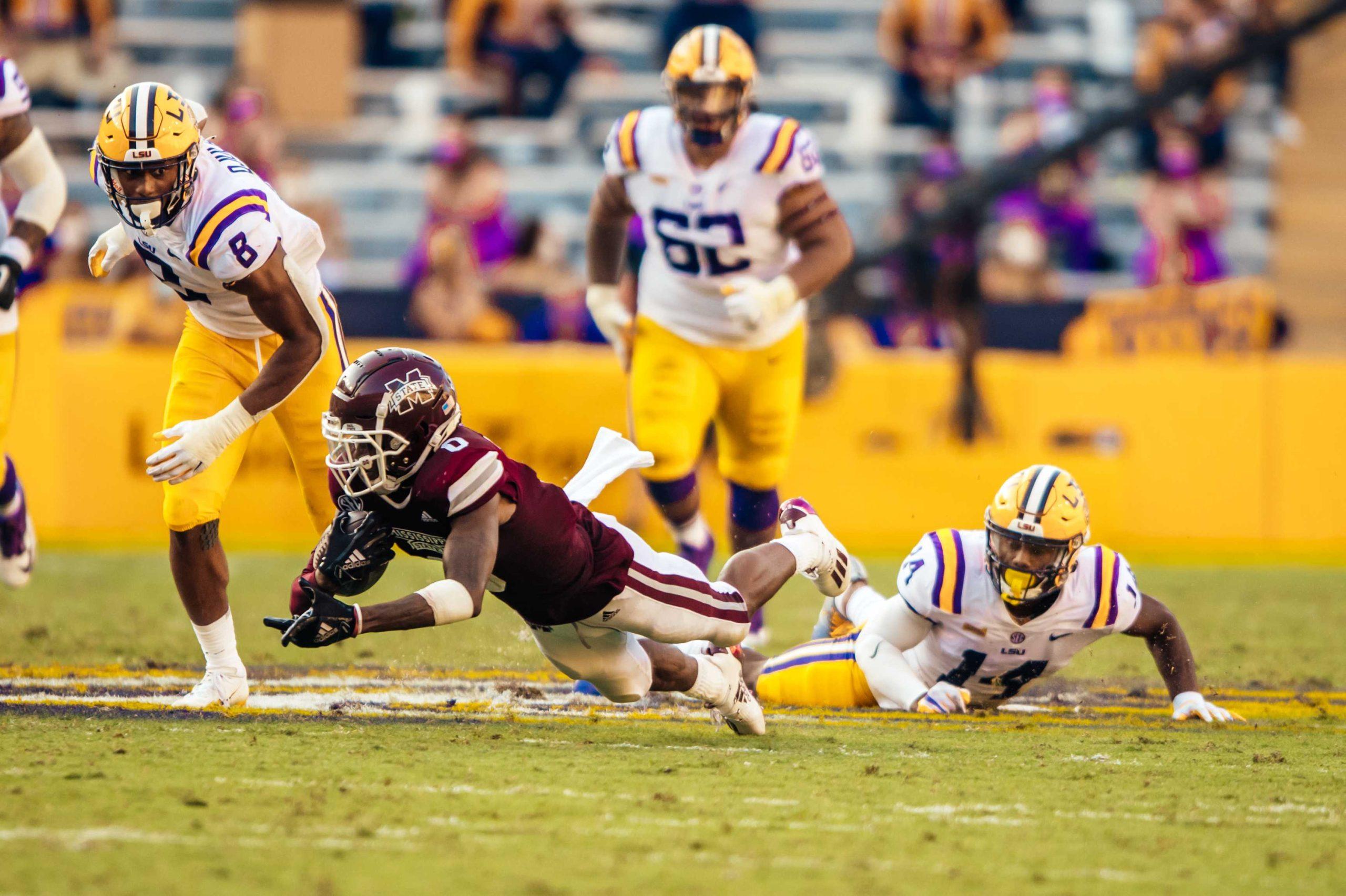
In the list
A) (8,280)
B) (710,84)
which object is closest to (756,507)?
(710,84)

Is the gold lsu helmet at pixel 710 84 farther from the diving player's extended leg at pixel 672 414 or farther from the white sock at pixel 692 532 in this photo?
the white sock at pixel 692 532

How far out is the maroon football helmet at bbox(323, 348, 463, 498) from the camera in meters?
3.99

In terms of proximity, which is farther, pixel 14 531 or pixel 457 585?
pixel 14 531

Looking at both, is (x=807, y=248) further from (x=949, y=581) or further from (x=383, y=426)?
(x=383, y=426)

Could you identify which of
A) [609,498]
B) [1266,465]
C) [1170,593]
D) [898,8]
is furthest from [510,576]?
[898,8]

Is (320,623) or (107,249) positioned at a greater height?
(107,249)

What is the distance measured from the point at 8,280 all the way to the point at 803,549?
2613 millimetres

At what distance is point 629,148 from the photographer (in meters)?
5.95

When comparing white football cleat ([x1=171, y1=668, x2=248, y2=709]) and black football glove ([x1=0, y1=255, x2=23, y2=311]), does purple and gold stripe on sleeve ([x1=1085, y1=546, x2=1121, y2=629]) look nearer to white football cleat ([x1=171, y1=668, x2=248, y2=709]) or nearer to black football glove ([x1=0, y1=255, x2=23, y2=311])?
white football cleat ([x1=171, y1=668, x2=248, y2=709])

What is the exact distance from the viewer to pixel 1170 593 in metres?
8.00

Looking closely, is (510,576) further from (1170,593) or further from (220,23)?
(220,23)

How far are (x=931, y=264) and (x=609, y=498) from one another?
2941 millimetres

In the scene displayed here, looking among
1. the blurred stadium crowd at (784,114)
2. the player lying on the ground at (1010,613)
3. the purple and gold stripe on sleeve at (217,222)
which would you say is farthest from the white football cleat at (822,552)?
the blurred stadium crowd at (784,114)

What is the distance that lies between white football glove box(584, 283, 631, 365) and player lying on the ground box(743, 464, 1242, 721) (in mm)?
1544
